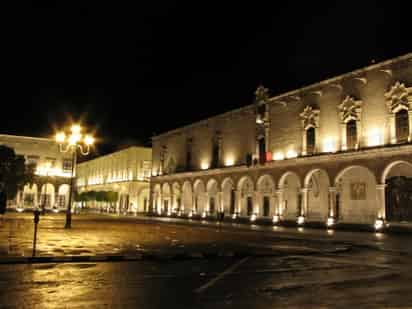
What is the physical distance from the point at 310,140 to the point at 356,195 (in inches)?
233

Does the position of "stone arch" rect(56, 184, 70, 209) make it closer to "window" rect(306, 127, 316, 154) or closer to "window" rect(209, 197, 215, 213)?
"window" rect(209, 197, 215, 213)

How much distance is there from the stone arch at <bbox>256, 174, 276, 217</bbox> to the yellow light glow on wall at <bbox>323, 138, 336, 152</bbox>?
651 cm

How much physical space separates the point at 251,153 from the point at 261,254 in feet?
87.5

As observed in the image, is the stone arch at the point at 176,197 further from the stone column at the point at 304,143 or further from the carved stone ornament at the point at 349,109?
the carved stone ornament at the point at 349,109

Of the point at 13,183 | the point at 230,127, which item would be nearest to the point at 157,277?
the point at 230,127

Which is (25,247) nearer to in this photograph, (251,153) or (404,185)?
(404,185)

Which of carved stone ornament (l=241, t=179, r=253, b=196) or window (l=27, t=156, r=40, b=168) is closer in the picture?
carved stone ornament (l=241, t=179, r=253, b=196)

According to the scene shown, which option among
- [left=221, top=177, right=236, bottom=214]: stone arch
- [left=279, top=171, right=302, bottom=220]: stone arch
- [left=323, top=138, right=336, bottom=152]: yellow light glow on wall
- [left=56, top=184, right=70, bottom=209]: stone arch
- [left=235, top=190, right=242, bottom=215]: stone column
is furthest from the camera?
[left=56, top=184, right=70, bottom=209]: stone arch

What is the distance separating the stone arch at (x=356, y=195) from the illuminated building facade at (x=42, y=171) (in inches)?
1926

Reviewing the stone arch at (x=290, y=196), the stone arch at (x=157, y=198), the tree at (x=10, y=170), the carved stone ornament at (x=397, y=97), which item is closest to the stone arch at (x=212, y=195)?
the stone arch at (x=290, y=196)

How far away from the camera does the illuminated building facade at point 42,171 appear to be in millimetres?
67188

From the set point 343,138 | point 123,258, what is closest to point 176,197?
point 343,138

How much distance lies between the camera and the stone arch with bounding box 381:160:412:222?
26656 millimetres

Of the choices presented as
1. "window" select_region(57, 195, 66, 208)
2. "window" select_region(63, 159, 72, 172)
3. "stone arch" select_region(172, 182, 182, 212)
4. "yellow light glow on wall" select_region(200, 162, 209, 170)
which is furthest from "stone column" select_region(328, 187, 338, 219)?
"window" select_region(63, 159, 72, 172)
